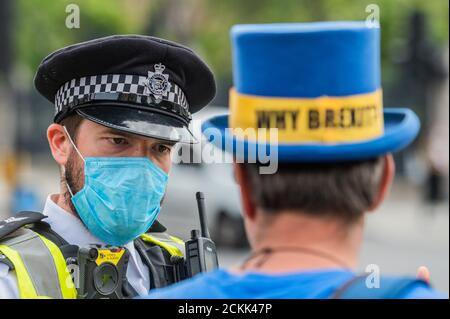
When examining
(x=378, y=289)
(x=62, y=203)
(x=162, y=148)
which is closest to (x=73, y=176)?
(x=62, y=203)

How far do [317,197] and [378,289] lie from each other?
0.22 metres

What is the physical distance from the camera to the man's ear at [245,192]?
2.33m

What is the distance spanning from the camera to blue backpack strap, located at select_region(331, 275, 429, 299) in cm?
217

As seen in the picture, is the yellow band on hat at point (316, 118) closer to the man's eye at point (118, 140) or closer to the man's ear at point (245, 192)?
the man's ear at point (245, 192)

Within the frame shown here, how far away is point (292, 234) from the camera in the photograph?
2.27 meters

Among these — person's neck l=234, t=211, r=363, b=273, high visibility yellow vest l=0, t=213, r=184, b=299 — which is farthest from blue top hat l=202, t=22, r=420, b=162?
high visibility yellow vest l=0, t=213, r=184, b=299

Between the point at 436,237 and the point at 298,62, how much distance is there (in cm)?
1602

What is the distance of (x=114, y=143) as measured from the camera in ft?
11.5

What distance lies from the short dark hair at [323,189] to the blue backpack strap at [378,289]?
148 mm

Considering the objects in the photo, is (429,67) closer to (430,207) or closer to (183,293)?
(430,207)

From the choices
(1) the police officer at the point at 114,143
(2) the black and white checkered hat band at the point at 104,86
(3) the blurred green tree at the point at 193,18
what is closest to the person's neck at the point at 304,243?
(1) the police officer at the point at 114,143
